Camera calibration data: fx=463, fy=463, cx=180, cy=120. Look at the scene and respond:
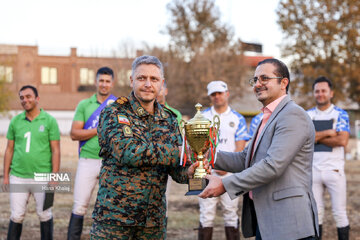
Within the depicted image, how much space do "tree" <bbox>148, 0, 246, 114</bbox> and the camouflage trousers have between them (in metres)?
28.8

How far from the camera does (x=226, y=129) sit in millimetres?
6398

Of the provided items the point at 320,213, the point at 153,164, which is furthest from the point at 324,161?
the point at 153,164

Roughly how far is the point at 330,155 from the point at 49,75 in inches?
1617

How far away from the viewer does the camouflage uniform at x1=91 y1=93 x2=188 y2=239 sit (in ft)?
10.5

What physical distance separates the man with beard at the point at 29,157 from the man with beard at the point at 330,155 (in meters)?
3.66

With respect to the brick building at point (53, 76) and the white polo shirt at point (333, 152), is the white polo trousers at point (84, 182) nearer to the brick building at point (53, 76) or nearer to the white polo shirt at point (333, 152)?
the white polo shirt at point (333, 152)

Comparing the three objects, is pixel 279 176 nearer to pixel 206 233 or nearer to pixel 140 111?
pixel 140 111

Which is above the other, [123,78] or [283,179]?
[123,78]

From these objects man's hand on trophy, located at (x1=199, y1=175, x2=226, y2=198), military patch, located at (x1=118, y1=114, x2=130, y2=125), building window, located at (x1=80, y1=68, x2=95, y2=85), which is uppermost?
building window, located at (x1=80, y1=68, x2=95, y2=85)

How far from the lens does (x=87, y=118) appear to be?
20.3ft

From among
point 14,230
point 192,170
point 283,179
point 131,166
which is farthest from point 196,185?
point 14,230

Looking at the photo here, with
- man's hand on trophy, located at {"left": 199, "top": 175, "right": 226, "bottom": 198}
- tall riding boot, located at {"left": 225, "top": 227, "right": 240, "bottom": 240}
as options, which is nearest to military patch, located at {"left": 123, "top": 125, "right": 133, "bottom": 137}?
man's hand on trophy, located at {"left": 199, "top": 175, "right": 226, "bottom": 198}

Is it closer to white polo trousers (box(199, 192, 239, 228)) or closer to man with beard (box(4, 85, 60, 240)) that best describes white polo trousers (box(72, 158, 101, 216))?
man with beard (box(4, 85, 60, 240))

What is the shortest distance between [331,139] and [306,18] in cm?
2183
